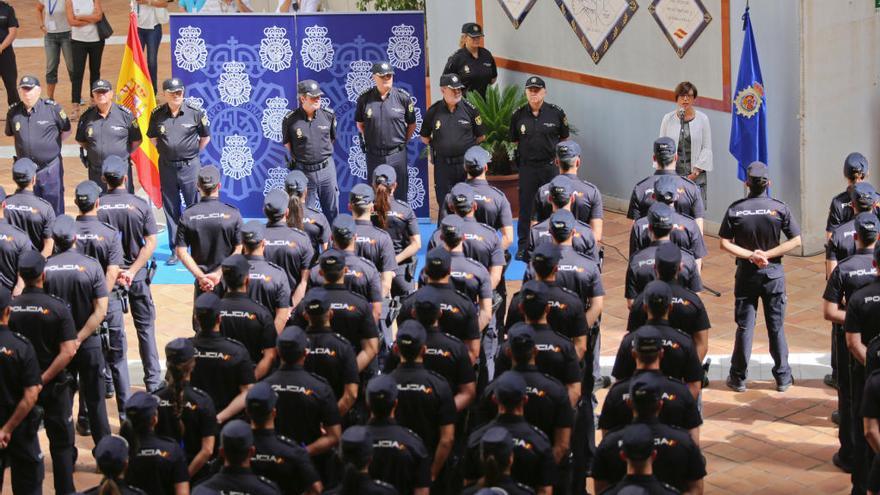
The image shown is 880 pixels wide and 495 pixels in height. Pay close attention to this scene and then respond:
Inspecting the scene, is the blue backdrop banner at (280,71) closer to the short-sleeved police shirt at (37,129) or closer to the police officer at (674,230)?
the short-sleeved police shirt at (37,129)

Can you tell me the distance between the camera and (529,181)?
1495cm

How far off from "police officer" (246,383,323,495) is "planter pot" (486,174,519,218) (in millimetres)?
8933

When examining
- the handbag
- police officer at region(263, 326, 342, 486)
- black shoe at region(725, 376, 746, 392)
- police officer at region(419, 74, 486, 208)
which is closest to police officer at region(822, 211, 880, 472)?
black shoe at region(725, 376, 746, 392)

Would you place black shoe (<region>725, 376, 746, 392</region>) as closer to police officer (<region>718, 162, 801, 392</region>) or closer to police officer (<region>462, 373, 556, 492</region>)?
police officer (<region>718, 162, 801, 392</region>)

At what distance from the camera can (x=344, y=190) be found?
54.9ft

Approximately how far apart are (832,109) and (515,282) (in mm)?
3667

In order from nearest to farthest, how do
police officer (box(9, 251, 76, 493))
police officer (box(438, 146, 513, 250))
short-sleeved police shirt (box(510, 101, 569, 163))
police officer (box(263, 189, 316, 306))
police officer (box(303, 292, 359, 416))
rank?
police officer (box(303, 292, 359, 416)) < police officer (box(9, 251, 76, 493)) < police officer (box(263, 189, 316, 306)) < police officer (box(438, 146, 513, 250)) < short-sleeved police shirt (box(510, 101, 569, 163))

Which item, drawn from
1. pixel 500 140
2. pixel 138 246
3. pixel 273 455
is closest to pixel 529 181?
pixel 500 140

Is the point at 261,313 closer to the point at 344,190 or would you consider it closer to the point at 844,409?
the point at 844,409

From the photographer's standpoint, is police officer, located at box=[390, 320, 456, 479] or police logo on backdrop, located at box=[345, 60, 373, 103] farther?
police logo on backdrop, located at box=[345, 60, 373, 103]

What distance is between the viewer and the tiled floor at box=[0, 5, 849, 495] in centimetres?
1006

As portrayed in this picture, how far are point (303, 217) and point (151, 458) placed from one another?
4.08 meters

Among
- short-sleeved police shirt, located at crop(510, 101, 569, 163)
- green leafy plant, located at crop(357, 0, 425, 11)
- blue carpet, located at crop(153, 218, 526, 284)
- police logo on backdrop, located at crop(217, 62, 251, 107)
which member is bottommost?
blue carpet, located at crop(153, 218, 526, 284)

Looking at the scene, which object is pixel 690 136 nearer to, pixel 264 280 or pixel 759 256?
pixel 759 256
